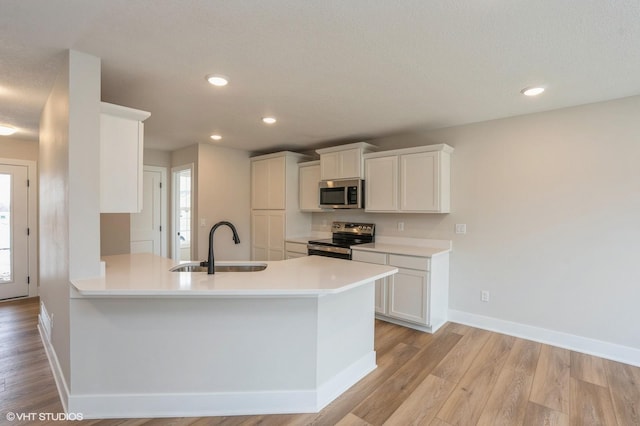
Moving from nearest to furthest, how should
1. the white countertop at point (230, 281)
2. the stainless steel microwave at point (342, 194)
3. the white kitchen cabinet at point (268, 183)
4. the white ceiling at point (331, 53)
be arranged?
the white ceiling at point (331, 53)
the white countertop at point (230, 281)
the stainless steel microwave at point (342, 194)
the white kitchen cabinet at point (268, 183)

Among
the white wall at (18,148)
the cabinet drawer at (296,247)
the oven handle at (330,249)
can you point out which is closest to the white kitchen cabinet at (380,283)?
the oven handle at (330,249)

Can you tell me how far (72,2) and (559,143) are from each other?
3.92 m

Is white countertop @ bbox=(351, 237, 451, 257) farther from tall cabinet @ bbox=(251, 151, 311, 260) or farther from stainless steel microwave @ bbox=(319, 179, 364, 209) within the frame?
tall cabinet @ bbox=(251, 151, 311, 260)

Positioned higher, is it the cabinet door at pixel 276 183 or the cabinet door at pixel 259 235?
the cabinet door at pixel 276 183

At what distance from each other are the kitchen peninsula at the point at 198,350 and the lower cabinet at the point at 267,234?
2.75 metres

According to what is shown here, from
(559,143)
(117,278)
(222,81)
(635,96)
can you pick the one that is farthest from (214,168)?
(635,96)

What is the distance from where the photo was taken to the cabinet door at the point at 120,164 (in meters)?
2.08

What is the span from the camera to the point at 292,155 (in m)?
4.86

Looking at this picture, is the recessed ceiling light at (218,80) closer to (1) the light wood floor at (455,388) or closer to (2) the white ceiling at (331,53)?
(2) the white ceiling at (331,53)

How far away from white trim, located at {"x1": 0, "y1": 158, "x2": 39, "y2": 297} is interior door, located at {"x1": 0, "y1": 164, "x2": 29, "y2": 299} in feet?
0.10

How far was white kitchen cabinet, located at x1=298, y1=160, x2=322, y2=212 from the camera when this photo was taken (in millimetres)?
4688

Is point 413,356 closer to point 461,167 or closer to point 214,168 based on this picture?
point 461,167

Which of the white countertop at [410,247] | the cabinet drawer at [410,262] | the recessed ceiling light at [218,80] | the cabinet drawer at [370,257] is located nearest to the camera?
the recessed ceiling light at [218,80]

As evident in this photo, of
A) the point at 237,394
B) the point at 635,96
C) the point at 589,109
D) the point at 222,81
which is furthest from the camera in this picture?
the point at 589,109
